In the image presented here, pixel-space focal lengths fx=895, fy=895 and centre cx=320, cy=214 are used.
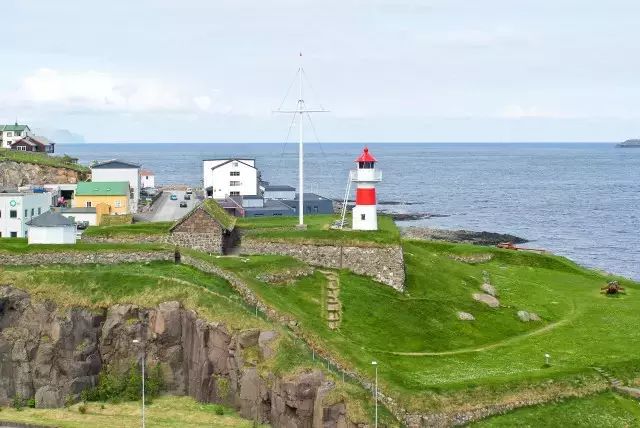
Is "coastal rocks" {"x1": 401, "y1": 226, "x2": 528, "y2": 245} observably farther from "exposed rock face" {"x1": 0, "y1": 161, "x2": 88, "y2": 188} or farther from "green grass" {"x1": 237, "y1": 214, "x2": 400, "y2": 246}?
"green grass" {"x1": 237, "y1": 214, "x2": 400, "y2": 246}

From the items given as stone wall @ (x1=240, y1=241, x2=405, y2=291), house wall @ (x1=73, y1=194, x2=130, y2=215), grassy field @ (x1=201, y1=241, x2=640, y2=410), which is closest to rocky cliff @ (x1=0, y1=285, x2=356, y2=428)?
grassy field @ (x1=201, y1=241, x2=640, y2=410)

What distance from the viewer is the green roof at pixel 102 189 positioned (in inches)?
3627

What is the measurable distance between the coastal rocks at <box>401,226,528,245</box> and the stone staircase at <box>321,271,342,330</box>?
181 ft

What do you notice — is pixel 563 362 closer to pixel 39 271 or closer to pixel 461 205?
pixel 39 271

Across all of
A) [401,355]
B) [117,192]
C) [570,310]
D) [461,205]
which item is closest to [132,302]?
[401,355]

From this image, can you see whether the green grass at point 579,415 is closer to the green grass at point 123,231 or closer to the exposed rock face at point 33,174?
the green grass at point 123,231

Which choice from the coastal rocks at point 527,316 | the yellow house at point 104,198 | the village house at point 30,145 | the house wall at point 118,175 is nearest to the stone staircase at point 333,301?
the coastal rocks at point 527,316

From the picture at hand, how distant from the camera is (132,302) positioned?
180 feet

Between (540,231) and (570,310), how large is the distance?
72.1 metres

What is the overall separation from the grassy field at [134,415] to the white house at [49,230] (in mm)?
15260

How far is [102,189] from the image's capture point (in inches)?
3656

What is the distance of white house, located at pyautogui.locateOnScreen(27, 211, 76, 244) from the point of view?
63938mm

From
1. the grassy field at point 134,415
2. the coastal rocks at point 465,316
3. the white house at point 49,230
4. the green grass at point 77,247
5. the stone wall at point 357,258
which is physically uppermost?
the white house at point 49,230
